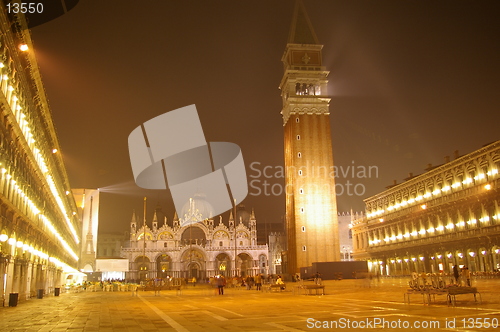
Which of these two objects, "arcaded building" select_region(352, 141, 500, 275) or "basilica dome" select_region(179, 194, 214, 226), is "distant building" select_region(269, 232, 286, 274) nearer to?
"basilica dome" select_region(179, 194, 214, 226)

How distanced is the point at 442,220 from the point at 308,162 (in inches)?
856

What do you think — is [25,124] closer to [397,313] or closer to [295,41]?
[397,313]

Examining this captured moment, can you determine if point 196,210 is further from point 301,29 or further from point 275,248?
point 301,29

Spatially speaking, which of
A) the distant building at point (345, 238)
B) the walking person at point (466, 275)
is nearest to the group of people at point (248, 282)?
the walking person at point (466, 275)

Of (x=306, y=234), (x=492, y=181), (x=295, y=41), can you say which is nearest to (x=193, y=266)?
(x=306, y=234)

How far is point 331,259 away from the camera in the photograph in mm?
68688

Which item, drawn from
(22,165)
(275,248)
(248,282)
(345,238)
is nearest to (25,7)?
(22,165)

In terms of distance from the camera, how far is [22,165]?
26359mm

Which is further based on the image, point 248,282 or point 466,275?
point 248,282

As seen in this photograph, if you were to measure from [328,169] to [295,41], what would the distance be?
2249 centimetres

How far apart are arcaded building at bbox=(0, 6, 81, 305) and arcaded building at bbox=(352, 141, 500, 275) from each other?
34354 mm

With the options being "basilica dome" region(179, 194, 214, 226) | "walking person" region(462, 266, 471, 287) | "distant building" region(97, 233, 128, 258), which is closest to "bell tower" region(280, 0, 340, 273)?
"basilica dome" region(179, 194, 214, 226)

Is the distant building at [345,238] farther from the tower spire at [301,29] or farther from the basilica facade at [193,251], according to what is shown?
the tower spire at [301,29]

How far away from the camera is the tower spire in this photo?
77750mm
